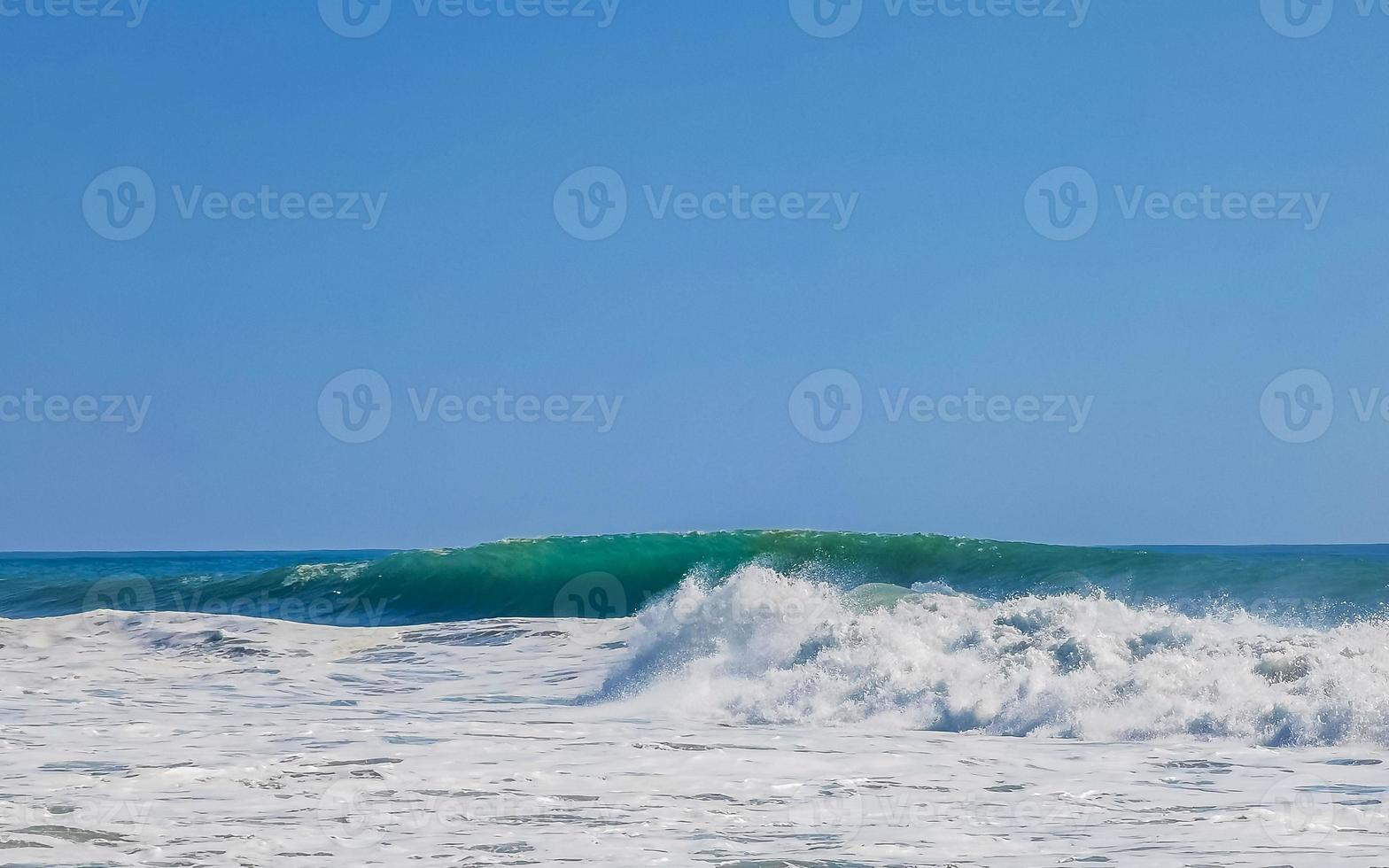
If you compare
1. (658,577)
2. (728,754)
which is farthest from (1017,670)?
(658,577)

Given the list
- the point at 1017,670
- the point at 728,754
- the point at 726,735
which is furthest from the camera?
the point at 1017,670

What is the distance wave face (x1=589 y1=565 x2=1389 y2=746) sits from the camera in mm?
8578

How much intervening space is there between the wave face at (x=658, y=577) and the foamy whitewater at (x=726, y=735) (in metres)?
1.15

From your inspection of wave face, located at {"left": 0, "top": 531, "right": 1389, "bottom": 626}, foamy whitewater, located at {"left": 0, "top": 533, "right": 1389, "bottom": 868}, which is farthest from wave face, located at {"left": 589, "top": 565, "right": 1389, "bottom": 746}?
wave face, located at {"left": 0, "top": 531, "right": 1389, "bottom": 626}

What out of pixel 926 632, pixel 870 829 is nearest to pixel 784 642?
pixel 926 632

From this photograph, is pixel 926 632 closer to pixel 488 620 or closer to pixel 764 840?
pixel 764 840

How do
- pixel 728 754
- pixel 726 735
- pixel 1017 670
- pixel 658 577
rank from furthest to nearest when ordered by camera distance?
1. pixel 658 577
2. pixel 1017 670
3. pixel 726 735
4. pixel 728 754

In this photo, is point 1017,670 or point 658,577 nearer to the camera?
point 1017,670

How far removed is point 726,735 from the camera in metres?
8.77

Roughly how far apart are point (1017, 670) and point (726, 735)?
2387 mm

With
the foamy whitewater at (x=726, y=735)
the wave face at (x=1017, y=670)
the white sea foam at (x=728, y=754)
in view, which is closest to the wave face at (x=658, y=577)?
the foamy whitewater at (x=726, y=735)

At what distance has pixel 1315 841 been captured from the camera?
18.3 ft

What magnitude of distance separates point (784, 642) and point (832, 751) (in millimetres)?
3301

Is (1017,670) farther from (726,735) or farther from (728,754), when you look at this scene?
(728,754)
